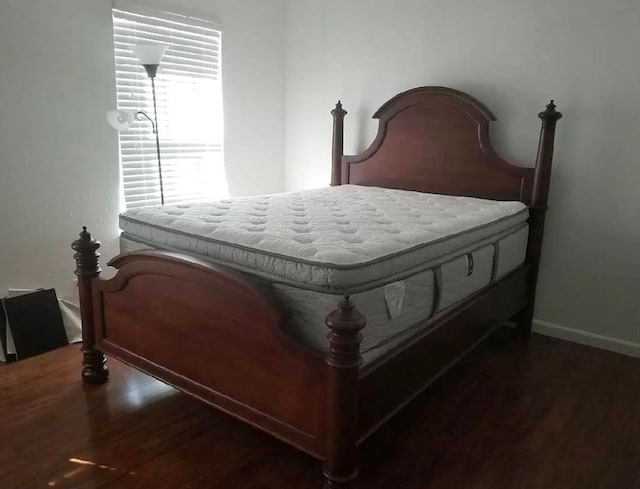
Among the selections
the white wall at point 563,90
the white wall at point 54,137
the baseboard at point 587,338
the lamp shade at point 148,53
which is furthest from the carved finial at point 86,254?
the baseboard at point 587,338

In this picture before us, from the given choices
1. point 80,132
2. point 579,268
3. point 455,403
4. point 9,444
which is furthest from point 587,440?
point 80,132

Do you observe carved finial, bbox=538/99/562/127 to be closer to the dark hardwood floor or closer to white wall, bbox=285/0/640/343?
white wall, bbox=285/0/640/343

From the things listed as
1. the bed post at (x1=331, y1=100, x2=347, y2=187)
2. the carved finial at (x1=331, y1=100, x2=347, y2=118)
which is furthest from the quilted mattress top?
the carved finial at (x1=331, y1=100, x2=347, y2=118)

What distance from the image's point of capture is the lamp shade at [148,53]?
9.32 feet

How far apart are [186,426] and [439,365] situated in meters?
1.04

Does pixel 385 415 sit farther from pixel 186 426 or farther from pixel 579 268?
pixel 579 268

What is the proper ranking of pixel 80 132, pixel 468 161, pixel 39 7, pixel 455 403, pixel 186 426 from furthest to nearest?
1. pixel 468 161
2. pixel 80 132
3. pixel 39 7
4. pixel 455 403
5. pixel 186 426

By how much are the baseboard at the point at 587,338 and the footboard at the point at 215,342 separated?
2.02 metres

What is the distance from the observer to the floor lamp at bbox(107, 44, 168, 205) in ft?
9.36

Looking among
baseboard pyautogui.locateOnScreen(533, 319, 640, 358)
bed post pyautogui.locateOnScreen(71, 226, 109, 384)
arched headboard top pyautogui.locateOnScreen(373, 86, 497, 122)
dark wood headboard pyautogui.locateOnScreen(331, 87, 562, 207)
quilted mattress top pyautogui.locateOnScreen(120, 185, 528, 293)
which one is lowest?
baseboard pyautogui.locateOnScreen(533, 319, 640, 358)

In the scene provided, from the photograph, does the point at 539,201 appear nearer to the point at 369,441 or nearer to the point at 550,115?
the point at 550,115

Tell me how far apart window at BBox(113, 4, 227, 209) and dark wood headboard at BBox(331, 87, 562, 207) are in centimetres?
89

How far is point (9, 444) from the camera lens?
1.95 m

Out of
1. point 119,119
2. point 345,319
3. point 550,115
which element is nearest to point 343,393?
point 345,319
